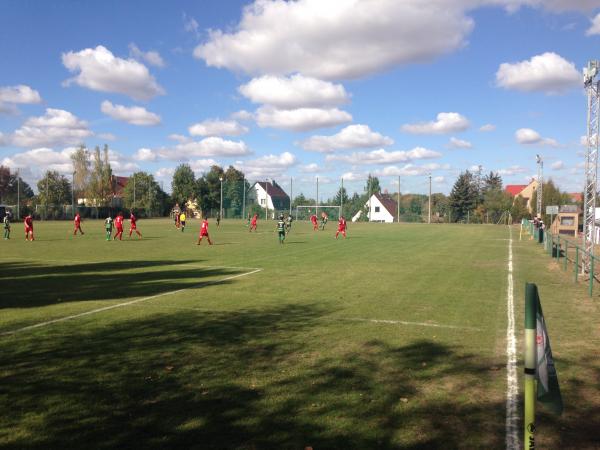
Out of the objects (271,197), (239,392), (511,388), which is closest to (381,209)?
(271,197)

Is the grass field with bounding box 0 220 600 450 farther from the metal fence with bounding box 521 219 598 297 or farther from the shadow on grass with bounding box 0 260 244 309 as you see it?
the metal fence with bounding box 521 219 598 297

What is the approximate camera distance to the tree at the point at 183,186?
87000 millimetres

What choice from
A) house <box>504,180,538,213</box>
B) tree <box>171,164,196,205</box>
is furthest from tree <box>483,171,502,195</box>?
tree <box>171,164,196,205</box>

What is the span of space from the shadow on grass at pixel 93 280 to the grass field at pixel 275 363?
112 mm

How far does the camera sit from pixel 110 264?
1773 centimetres

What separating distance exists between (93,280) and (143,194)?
2852 inches

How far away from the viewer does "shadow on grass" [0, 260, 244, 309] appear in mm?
11234

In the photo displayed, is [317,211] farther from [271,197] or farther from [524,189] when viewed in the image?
[524,189]

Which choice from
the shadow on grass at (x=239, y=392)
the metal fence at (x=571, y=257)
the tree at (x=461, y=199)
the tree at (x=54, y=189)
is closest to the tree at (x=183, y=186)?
the tree at (x=54, y=189)

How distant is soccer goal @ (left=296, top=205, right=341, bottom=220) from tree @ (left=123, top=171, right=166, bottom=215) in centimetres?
2383

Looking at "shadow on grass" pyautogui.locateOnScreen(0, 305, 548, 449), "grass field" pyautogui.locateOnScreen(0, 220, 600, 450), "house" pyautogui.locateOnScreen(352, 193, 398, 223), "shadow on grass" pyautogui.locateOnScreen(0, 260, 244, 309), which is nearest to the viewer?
"shadow on grass" pyautogui.locateOnScreen(0, 305, 548, 449)

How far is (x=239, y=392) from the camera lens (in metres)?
5.50

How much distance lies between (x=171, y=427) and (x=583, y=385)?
15.7ft

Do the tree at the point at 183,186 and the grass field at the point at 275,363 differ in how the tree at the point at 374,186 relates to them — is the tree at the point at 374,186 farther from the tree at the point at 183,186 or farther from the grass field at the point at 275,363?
the grass field at the point at 275,363
